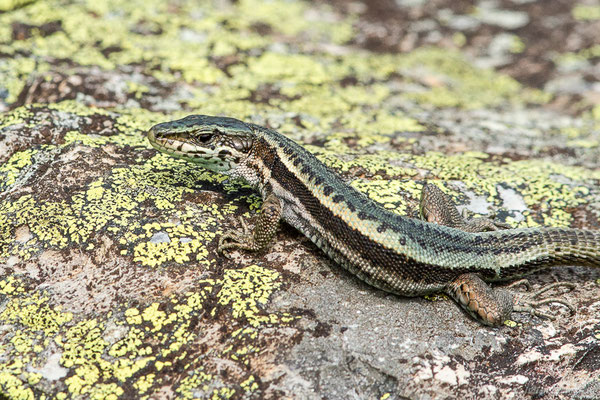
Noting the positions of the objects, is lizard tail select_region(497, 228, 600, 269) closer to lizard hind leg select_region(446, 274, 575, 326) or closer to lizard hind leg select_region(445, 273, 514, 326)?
lizard hind leg select_region(446, 274, 575, 326)

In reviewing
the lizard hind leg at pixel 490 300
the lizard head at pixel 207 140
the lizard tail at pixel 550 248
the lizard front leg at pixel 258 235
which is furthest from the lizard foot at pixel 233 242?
the lizard tail at pixel 550 248

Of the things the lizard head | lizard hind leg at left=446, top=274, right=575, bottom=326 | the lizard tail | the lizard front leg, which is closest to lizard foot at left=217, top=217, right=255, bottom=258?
the lizard front leg

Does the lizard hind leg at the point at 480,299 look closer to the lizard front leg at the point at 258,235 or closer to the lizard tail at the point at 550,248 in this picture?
the lizard tail at the point at 550,248

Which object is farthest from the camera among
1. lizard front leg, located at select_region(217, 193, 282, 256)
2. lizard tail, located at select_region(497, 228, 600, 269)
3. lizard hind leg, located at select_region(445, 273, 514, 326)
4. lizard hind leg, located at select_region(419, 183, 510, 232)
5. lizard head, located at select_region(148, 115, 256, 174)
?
lizard hind leg, located at select_region(419, 183, 510, 232)

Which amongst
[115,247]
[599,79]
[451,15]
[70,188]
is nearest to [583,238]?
[115,247]

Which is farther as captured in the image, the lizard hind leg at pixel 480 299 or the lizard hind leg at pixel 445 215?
the lizard hind leg at pixel 445 215

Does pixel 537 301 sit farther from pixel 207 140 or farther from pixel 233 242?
pixel 207 140
